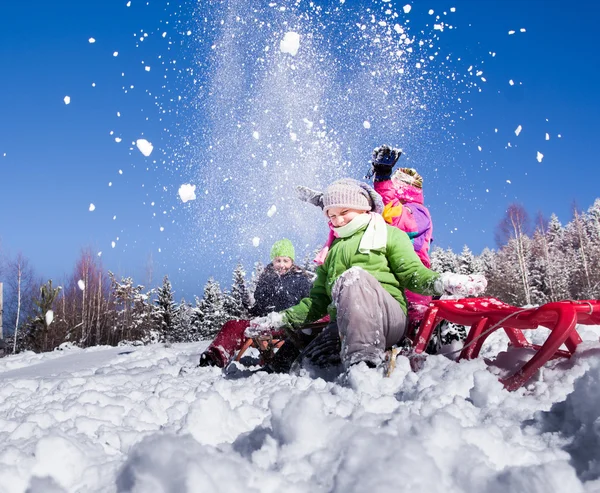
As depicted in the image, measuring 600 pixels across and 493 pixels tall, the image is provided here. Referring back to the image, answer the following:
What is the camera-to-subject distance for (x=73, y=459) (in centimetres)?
124

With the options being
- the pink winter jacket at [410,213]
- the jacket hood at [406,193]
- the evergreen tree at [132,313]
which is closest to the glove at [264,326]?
the pink winter jacket at [410,213]

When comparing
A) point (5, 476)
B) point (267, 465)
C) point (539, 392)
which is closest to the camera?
point (267, 465)

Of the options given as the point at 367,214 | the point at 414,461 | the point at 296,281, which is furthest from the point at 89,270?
the point at 414,461

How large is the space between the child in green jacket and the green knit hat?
7.15ft

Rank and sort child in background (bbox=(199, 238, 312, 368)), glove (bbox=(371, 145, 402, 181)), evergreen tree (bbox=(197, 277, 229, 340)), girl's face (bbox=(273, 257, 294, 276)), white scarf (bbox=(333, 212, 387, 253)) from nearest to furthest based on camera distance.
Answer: white scarf (bbox=(333, 212, 387, 253)) < glove (bbox=(371, 145, 402, 181)) < child in background (bbox=(199, 238, 312, 368)) < girl's face (bbox=(273, 257, 294, 276)) < evergreen tree (bbox=(197, 277, 229, 340))

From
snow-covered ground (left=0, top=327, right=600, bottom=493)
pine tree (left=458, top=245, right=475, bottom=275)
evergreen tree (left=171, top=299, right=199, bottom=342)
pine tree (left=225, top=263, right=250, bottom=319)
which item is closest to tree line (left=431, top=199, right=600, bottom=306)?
pine tree (left=458, top=245, right=475, bottom=275)

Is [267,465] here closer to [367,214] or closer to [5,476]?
[5,476]

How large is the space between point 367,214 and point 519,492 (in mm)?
2253

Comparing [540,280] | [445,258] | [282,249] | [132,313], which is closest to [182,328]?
[132,313]

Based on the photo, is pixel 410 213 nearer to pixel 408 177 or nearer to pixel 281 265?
pixel 408 177

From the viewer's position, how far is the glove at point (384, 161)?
4596mm

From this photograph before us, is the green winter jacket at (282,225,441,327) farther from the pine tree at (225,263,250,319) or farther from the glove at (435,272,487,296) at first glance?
the pine tree at (225,263,250,319)

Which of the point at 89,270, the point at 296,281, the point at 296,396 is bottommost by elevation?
the point at 296,396

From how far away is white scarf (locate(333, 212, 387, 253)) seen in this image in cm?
283
